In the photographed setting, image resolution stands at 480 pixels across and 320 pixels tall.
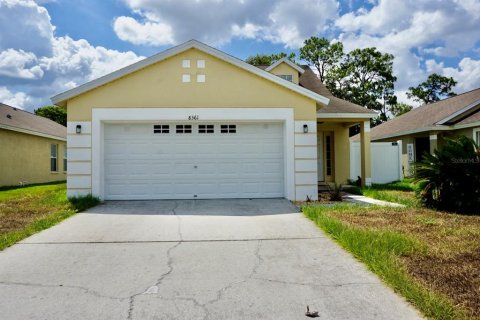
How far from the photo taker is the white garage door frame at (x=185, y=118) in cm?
1111

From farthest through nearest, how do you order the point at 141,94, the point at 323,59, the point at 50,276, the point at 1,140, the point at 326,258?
the point at 323,59, the point at 1,140, the point at 141,94, the point at 326,258, the point at 50,276

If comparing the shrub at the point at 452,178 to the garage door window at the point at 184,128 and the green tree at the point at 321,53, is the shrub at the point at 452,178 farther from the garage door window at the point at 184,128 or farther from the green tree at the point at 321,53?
the green tree at the point at 321,53

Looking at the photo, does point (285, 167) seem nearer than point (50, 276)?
No

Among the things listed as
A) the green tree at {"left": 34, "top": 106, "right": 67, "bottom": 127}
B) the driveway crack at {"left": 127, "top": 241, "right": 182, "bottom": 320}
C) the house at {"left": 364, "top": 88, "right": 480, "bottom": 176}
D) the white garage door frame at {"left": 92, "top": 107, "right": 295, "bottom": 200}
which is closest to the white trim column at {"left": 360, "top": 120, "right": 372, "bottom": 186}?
the house at {"left": 364, "top": 88, "right": 480, "bottom": 176}

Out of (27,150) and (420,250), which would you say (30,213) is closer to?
(420,250)

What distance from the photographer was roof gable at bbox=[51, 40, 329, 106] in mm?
10969

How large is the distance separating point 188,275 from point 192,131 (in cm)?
730

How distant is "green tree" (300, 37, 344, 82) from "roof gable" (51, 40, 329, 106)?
2951cm

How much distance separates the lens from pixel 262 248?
20.3 ft

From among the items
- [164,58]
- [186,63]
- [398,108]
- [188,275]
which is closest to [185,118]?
[186,63]

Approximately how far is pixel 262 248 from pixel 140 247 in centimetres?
203

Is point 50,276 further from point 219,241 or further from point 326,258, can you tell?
point 326,258

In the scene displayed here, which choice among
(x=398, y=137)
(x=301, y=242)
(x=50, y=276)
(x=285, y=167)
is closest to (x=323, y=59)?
(x=398, y=137)

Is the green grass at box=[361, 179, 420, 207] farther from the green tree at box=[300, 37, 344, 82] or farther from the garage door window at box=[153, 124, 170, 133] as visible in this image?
the green tree at box=[300, 37, 344, 82]
